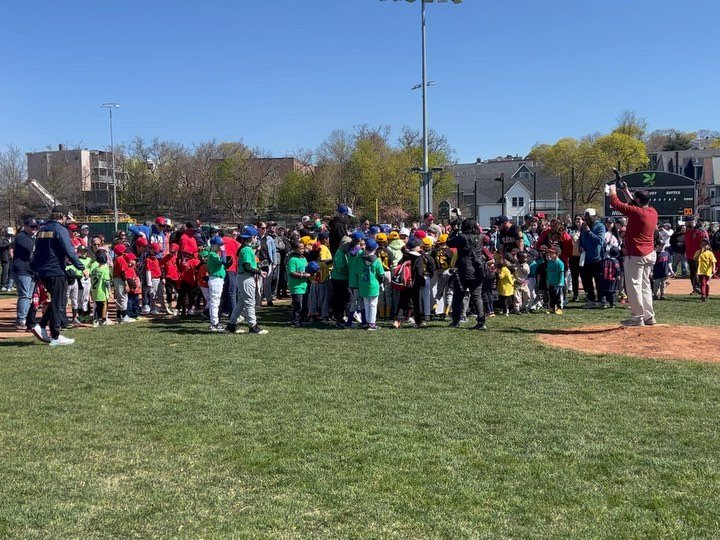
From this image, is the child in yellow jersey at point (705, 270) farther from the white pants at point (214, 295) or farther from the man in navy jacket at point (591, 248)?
the white pants at point (214, 295)

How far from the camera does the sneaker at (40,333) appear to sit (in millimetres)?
10009

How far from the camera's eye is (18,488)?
450cm

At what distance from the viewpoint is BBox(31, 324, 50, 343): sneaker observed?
10009mm

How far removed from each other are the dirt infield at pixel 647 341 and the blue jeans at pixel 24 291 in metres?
9.02

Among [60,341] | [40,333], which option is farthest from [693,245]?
[40,333]

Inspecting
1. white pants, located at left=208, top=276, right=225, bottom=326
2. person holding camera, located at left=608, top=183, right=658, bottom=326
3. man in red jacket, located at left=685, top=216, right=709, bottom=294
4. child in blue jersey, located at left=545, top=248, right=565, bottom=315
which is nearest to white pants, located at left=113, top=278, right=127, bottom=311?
white pants, located at left=208, top=276, right=225, bottom=326

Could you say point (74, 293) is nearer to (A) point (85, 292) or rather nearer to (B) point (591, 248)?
(A) point (85, 292)

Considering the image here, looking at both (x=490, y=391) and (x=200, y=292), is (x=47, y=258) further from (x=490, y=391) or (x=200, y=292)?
(x=490, y=391)

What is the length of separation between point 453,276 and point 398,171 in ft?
173

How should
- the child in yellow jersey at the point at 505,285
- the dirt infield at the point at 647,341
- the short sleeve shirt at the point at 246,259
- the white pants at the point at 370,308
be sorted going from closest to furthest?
the dirt infield at the point at 647,341 < the short sleeve shirt at the point at 246,259 < the white pants at the point at 370,308 < the child in yellow jersey at the point at 505,285

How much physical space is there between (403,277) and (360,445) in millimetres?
→ 6475

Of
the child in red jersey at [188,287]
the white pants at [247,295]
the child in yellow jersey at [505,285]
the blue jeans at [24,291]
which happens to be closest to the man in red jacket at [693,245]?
the child in yellow jersey at [505,285]

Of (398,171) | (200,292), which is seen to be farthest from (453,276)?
(398,171)

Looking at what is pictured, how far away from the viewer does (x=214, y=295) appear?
1128 centimetres
